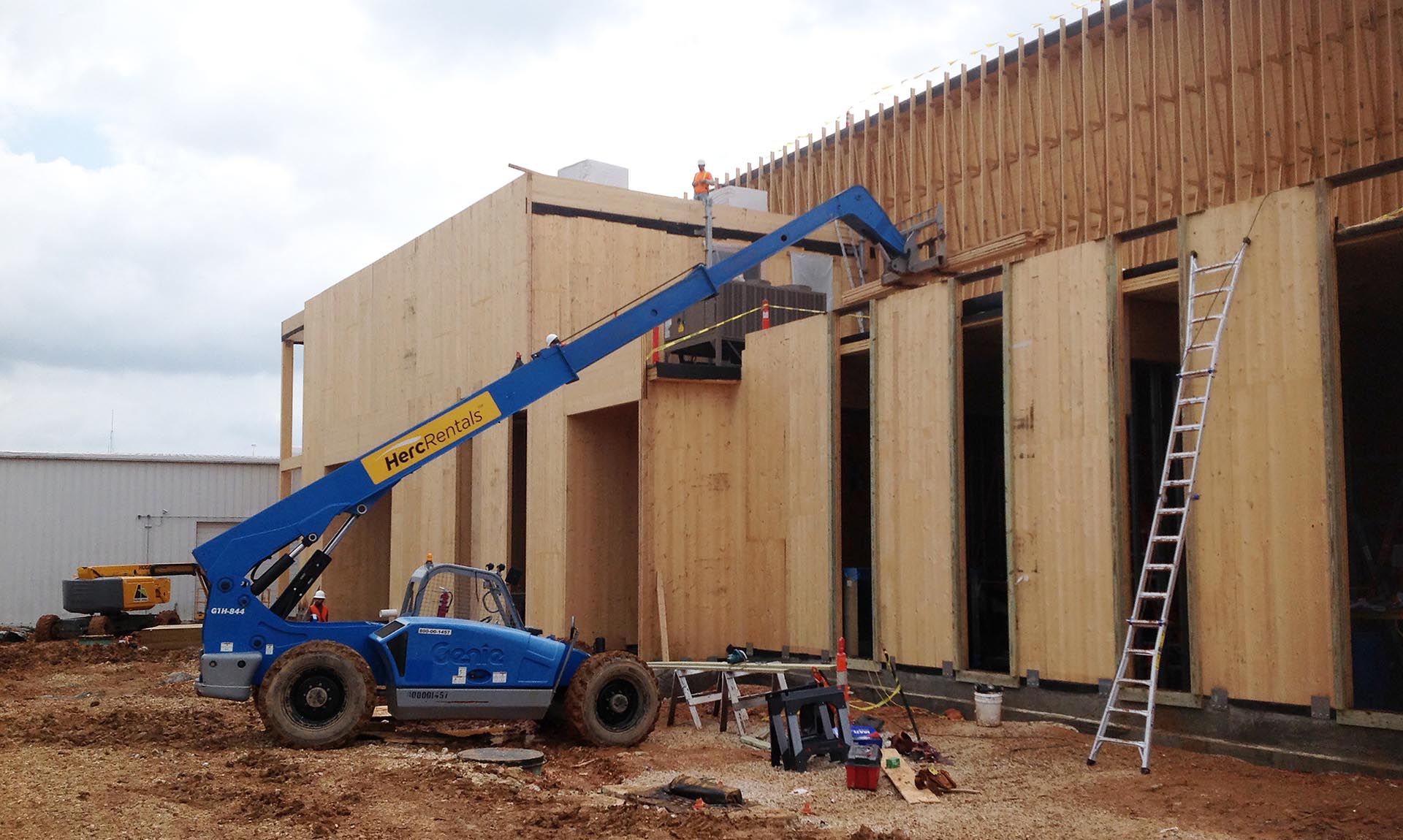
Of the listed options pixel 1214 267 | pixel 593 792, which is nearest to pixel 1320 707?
pixel 1214 267

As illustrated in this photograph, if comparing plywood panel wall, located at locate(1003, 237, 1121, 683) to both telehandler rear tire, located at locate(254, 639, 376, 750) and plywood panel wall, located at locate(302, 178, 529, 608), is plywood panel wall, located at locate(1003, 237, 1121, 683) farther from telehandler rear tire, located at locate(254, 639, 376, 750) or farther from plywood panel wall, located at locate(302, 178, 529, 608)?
plywood panel wall, located at locate(302, 178, 529, 608)

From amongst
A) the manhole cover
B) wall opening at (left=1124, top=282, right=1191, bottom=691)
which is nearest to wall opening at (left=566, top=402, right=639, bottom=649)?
the manhole cover

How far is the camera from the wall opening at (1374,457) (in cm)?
1081

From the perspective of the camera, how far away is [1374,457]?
50.5 feet

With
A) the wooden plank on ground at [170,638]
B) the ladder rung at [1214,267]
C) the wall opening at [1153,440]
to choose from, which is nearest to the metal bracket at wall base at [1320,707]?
the wall opening at [1153,440]

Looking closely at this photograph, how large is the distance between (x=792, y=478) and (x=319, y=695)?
703 centimetres

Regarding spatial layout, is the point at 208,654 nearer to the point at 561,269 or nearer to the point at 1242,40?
the point at 561,269

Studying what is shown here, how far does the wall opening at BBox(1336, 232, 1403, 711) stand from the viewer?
35.5 feet

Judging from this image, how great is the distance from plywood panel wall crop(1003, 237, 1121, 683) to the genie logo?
543cm

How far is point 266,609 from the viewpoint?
11000 mm

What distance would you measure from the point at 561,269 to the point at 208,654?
33.8ft

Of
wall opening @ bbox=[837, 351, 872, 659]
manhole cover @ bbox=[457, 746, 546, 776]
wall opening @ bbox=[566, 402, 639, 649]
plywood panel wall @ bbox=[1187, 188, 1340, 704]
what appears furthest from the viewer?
wall opening @ bbox=[566, 402, 639, 649]

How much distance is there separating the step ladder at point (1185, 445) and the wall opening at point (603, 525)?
8.53m

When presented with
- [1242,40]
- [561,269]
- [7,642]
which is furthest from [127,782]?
[7,642]
